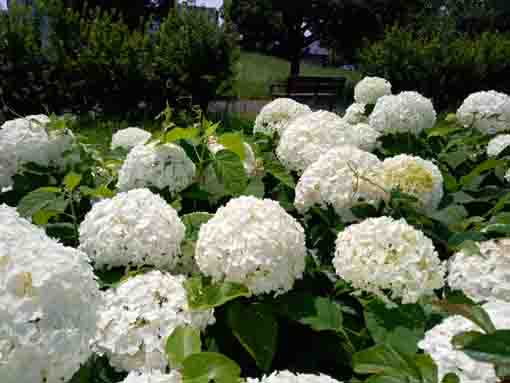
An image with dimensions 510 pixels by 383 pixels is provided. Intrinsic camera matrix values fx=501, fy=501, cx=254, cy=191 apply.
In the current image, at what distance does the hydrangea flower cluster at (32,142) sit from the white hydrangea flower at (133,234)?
0.55 meters

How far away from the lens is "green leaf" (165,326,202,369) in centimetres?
84

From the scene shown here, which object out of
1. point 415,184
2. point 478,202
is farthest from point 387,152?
point 415,184

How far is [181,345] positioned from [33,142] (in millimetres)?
1077

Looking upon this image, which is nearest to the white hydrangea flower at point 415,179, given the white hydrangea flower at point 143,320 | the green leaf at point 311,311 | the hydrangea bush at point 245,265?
the hydrangea bush at point 245,265

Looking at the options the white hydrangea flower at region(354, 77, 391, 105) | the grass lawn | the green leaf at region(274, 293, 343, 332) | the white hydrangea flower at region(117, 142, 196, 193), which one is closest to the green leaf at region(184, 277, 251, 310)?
the green leaf at region(274, 293, 343, 332)

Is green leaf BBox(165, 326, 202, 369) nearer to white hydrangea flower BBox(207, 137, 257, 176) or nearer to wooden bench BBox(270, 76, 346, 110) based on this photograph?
white hydrangea flower BBox(207, 137, 257, 176)

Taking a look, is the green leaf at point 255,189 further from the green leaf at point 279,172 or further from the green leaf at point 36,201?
the green leaf at point 36,201

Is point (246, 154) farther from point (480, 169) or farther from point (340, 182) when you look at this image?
point (480, 169)

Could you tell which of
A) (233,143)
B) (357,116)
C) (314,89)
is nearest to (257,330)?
(233,143)

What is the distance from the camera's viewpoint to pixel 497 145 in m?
2.13

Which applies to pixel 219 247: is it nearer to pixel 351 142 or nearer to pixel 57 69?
pixel 351 142

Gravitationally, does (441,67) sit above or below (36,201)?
above

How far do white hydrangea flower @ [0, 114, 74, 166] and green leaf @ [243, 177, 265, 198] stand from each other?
66 centimetres

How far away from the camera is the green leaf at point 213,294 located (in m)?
0.98
